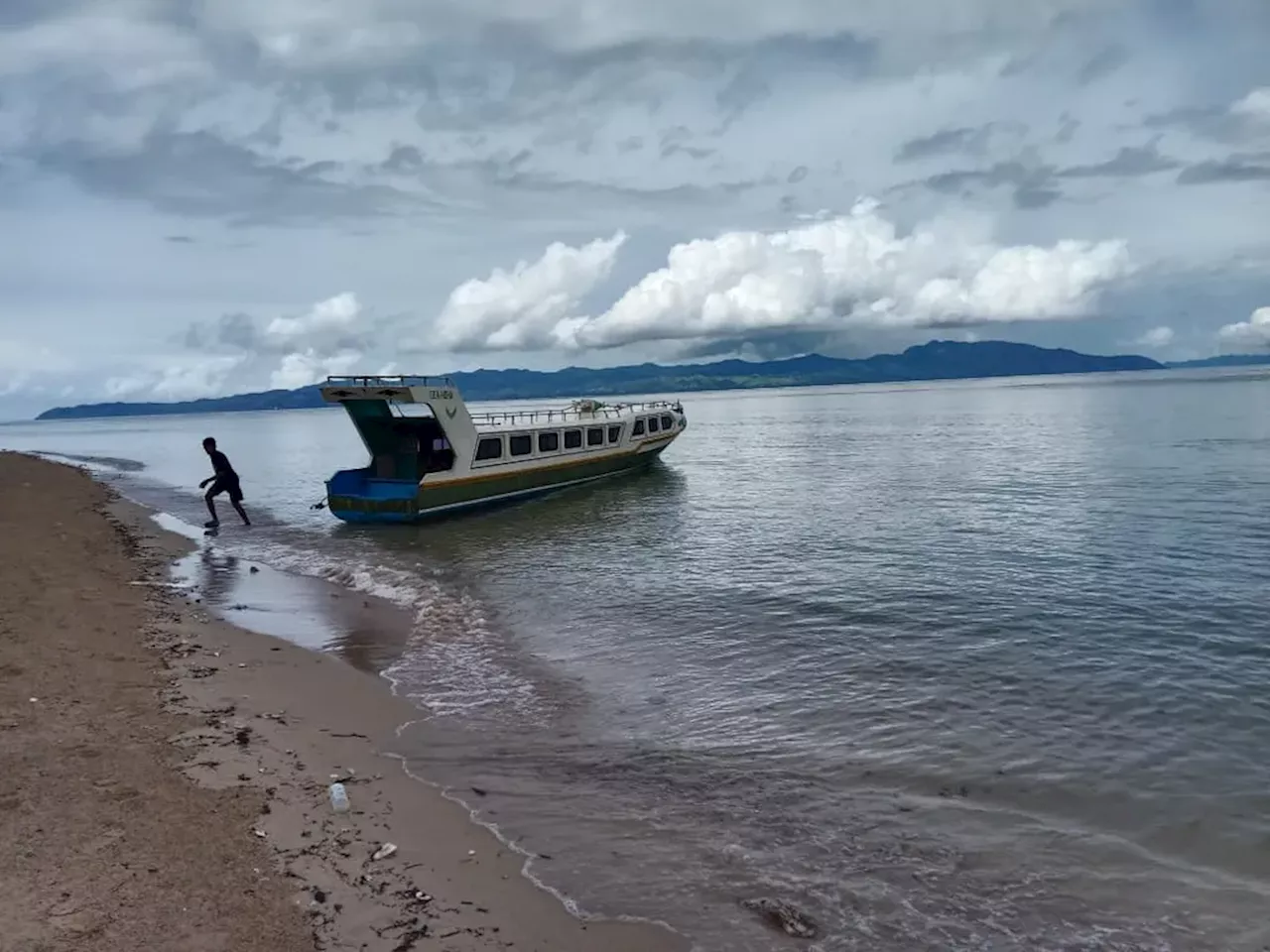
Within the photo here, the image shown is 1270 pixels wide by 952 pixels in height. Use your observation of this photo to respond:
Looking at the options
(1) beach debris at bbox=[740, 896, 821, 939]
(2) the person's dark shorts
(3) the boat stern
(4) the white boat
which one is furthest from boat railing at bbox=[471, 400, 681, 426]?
(1) beach debris at bbox=[740, 896, 821, 939]

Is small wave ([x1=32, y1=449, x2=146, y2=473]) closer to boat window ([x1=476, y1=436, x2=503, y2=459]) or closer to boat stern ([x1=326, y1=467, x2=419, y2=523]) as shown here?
boat stern ([x1=326, y1=467, x2=419, y2=523])

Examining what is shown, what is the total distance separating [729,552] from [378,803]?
54.5ft

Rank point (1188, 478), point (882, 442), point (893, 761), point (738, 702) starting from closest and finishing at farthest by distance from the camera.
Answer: point (893, 761)
point (738, 702)
point (1188, 478)
point (882, 442)

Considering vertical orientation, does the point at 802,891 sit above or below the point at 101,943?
below

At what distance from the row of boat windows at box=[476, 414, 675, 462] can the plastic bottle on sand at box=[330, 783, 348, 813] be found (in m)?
27.2

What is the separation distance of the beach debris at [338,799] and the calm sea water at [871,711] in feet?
4.48

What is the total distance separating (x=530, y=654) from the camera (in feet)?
49.3

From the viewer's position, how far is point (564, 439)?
135 ft

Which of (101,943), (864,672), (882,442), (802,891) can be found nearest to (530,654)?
(864,672)

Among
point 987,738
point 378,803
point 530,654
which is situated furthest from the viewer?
point 530,654

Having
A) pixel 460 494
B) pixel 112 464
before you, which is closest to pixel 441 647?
pixel 460 494

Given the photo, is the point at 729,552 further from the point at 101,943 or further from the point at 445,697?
the point at 101,943

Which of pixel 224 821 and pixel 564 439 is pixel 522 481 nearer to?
pixel 564 439

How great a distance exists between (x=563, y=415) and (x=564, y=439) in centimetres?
298
